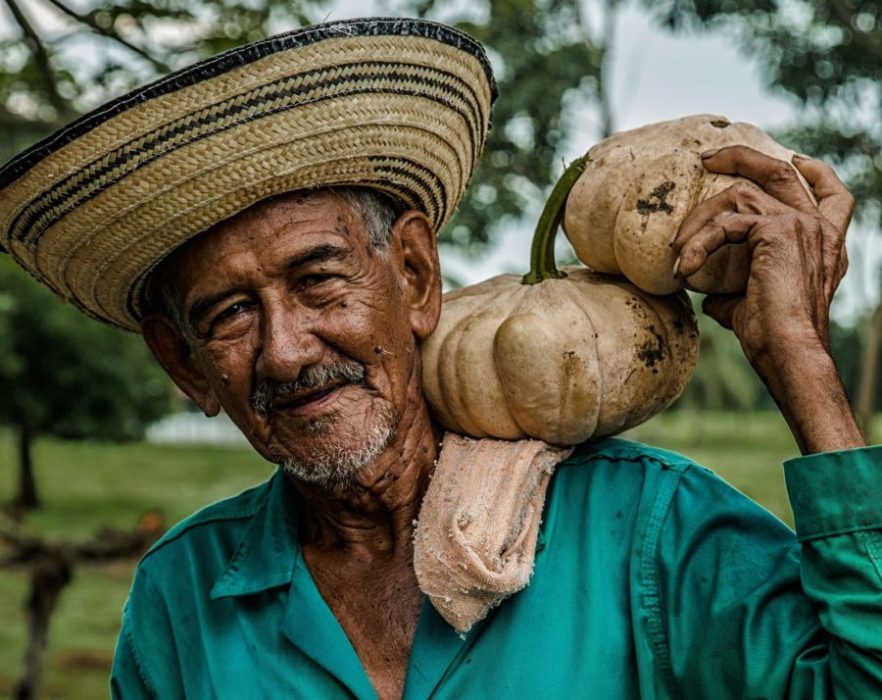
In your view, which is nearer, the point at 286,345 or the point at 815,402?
the point at 815,402

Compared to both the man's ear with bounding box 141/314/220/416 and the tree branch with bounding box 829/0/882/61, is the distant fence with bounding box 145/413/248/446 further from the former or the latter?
the man's ear with bounding box 141/314/220/416

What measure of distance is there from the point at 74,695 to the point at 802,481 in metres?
9.61

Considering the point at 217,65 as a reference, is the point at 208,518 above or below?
below

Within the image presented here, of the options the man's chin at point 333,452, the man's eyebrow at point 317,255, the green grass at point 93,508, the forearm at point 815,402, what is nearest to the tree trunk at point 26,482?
the green grass at point 93,508

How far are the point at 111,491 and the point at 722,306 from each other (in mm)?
22856

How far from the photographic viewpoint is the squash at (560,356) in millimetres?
1882

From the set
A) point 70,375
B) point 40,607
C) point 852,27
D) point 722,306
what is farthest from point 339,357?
point 70,375

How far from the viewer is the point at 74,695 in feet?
32.2

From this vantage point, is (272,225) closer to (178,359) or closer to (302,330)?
(302,330)

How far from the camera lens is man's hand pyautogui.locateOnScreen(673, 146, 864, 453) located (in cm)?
160

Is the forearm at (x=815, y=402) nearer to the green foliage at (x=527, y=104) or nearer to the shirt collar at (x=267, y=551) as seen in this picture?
the shirt collar at (x=267, y=551)

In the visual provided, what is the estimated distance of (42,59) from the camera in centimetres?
369

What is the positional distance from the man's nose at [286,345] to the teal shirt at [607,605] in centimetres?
44

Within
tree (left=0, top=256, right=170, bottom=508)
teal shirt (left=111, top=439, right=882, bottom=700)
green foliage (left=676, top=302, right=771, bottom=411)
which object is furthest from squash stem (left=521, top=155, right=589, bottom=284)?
green foliage (left=676, top=302, right=771, bottom=411)
